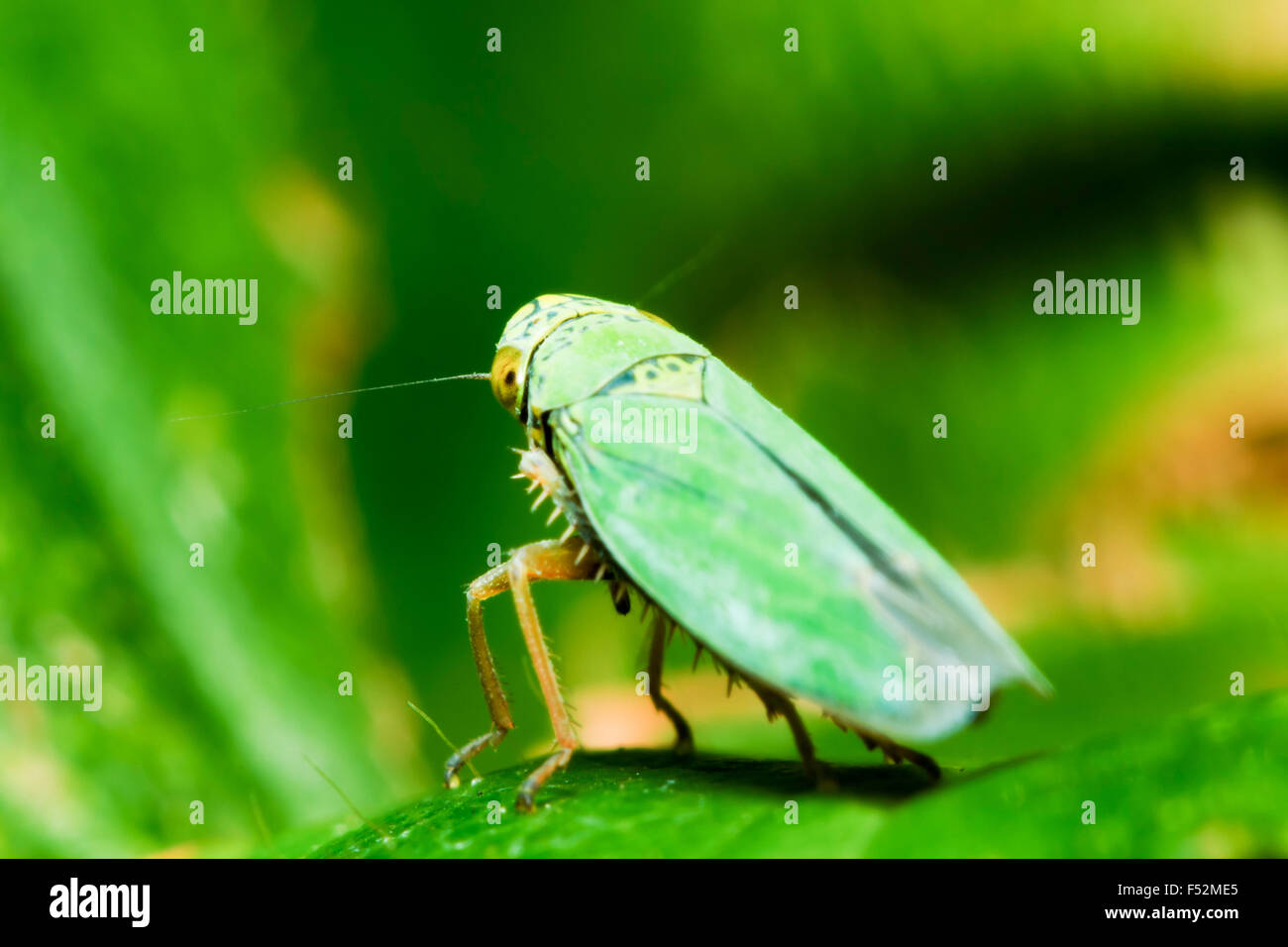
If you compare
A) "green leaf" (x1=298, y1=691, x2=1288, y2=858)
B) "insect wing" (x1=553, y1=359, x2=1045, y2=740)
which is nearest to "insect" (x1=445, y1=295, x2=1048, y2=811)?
"insect wing" (x1=553, y1=359, x2=1045, y2=740)

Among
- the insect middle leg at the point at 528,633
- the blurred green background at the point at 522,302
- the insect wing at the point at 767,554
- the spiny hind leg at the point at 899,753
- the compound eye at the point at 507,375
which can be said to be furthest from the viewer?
the blurred green background at the point at 522,302

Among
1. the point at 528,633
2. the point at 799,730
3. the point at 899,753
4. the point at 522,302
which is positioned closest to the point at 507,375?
the point at 528,633

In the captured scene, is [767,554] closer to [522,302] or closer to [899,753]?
[899,753]

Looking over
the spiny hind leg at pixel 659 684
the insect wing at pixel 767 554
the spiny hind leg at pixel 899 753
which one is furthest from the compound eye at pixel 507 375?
the spiny hind leg at pixel 899 753

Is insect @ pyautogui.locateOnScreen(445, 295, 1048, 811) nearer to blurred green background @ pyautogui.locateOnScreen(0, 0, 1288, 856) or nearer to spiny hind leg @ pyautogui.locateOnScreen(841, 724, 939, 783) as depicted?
spiny hind leg @ pyautogui.locateOnScreen(841, 724, 939, 783)

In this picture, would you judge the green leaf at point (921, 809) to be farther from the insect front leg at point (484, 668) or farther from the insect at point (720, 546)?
the insect front leg at point (484, 668)

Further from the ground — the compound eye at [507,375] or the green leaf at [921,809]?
the compound eye at [507,375]

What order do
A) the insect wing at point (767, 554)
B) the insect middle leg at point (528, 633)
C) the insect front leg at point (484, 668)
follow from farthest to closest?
the insect front leg at point (484, 668) < the insect middle leg at point (528, 633) < the insect wing at point (767, 554)

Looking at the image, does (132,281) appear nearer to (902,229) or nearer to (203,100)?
(203,100)
